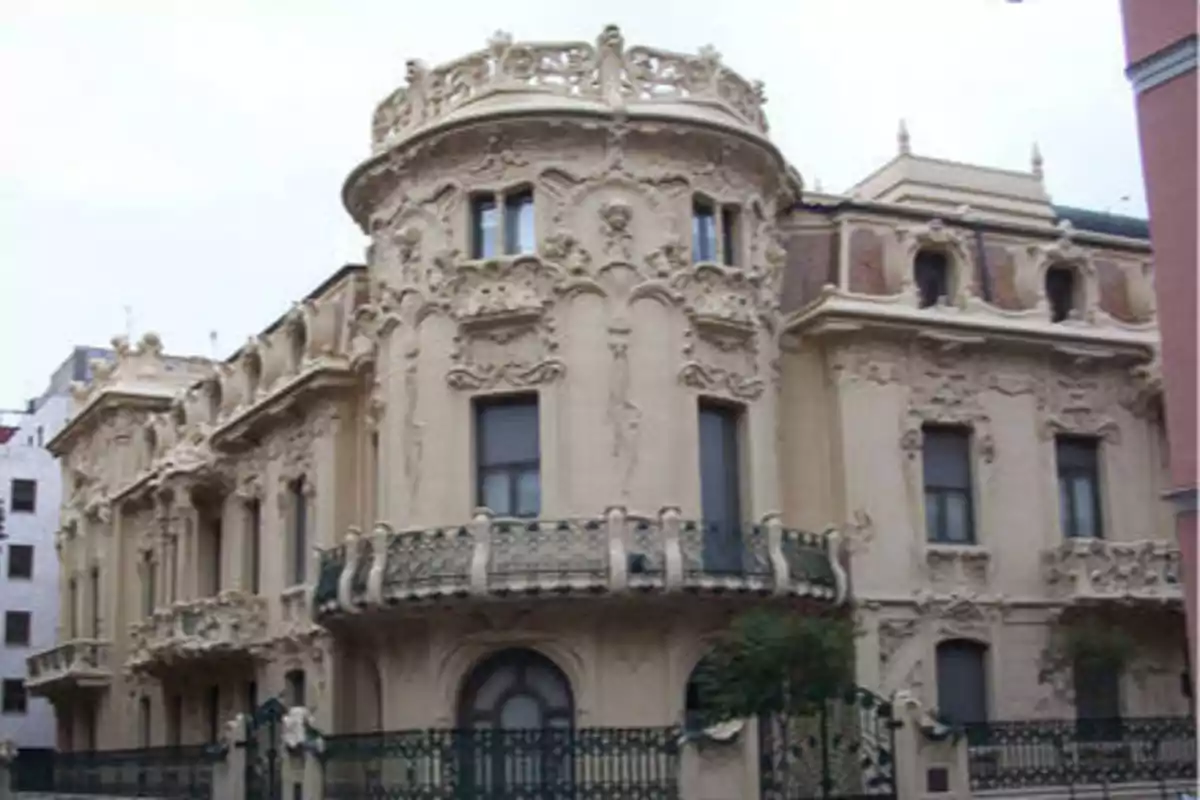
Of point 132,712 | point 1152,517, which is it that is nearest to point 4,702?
point 132,712

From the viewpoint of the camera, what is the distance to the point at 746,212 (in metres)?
28.4

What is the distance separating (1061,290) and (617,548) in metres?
11.4

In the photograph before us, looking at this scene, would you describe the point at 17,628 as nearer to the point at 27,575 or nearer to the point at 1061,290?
the point at 27,575

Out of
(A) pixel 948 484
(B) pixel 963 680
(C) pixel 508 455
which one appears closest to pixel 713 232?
(C) pixel 508 455

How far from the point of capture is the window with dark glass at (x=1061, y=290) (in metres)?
31.6

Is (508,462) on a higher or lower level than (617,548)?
higher

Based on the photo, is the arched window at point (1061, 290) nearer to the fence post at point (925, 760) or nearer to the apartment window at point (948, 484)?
the apartment window at point (948, 484)

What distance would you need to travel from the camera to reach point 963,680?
29.1 meters

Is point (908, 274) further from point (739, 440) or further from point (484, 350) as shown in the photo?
point (484, 350)

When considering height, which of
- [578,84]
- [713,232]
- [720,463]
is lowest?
[720,463]

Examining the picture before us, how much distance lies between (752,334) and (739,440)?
68.5 inches

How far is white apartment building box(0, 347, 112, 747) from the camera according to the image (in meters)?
62.7

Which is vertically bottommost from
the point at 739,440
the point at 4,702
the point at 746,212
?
the point at 4,702

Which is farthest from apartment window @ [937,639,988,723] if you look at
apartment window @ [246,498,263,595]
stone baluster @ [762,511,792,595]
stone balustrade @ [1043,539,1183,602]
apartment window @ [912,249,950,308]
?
apartment window @ [246,498,263,595]
